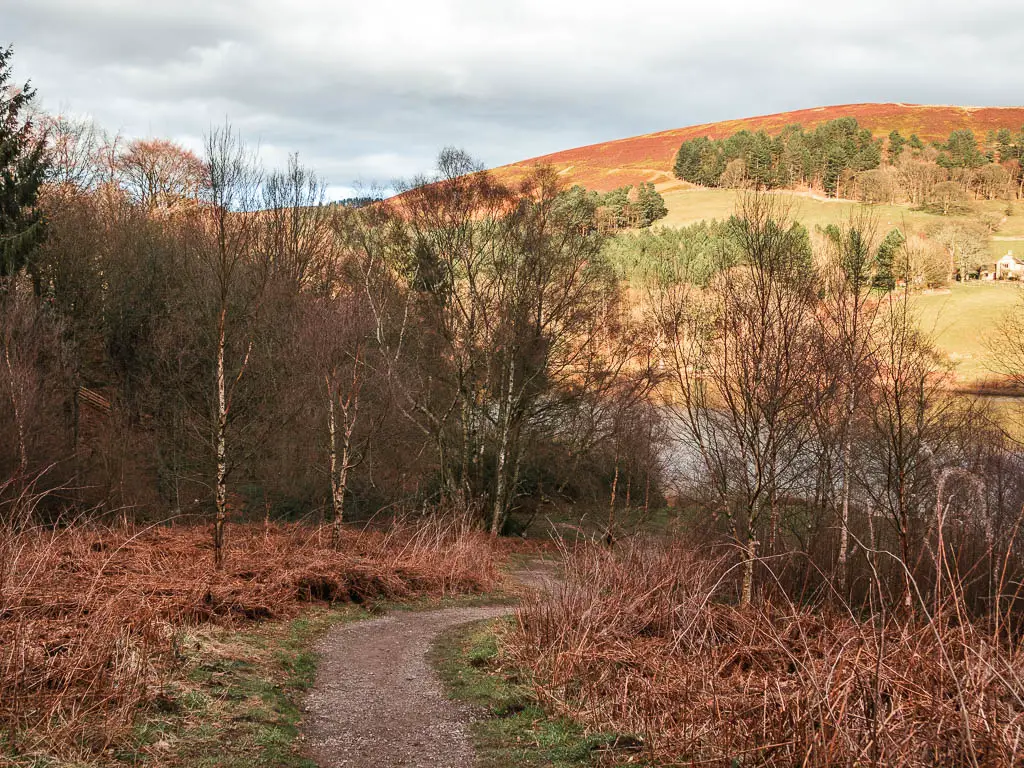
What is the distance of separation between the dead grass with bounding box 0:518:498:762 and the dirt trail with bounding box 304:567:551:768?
60.0 inches

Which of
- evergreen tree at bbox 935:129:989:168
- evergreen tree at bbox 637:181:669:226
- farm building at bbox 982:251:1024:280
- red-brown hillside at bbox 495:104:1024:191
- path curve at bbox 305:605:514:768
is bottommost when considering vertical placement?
path curve at bbox 305:605:514:768

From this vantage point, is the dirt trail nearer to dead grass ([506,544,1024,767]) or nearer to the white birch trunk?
dead grass ([506,544,1024,767])

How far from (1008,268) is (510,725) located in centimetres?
7491

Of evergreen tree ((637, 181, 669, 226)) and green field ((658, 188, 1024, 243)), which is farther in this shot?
evergreen tree ((637, 181, 669, 226))

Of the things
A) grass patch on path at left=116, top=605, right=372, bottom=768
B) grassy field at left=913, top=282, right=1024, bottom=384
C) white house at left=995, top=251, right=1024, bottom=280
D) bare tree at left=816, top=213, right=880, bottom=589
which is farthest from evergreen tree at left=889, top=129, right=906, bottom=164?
grass patch on path at left=116, top=605, right=372, bottom=768

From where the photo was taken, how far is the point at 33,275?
1029 inches

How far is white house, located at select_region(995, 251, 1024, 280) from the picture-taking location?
64312mm

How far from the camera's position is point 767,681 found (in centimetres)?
492

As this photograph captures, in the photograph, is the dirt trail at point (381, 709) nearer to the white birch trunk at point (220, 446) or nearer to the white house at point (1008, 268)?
the white birch trunk at point (220, 446)

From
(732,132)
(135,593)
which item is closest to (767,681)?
(135,593)

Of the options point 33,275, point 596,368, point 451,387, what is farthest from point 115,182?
point 596,368

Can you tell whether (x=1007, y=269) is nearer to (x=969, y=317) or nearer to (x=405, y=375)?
(x=969, y=317)

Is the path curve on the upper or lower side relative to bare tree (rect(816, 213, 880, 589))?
lower

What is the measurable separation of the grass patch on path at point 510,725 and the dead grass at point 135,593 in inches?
118
